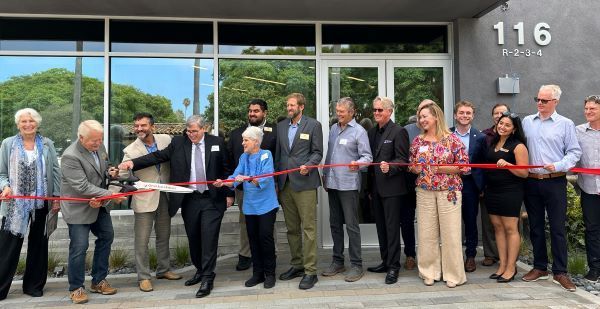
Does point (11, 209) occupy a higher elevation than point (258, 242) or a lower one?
higher

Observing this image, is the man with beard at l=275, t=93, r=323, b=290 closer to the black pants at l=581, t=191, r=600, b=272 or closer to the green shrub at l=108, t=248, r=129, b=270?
the green shrub at l=108, t=248, r=129, b=270

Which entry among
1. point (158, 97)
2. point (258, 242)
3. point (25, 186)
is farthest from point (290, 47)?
point (25, 186)

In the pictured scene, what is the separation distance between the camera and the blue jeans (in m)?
4.19

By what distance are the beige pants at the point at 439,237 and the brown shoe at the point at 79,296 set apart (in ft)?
10.9

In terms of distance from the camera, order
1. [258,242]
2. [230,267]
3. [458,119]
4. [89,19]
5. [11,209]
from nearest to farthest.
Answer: [11,209] → [258,242] → [458,119] → [230,267] → [89,19]

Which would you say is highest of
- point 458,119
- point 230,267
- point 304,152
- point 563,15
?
point 563,15

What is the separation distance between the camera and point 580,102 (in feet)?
21.8

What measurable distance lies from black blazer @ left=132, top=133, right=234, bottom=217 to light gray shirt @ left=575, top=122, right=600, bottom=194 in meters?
3.63

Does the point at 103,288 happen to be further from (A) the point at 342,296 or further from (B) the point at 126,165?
(A) the point at 342,296

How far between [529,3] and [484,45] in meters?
1.00

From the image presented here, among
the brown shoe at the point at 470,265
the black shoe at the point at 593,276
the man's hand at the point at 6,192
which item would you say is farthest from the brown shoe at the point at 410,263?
the man's hand at the point at 6,192

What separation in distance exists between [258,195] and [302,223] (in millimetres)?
631

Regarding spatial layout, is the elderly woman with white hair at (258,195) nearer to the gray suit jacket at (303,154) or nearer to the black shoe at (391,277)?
the gray suit jacket at (303,154)

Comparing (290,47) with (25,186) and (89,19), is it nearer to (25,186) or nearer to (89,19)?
(89,19)
